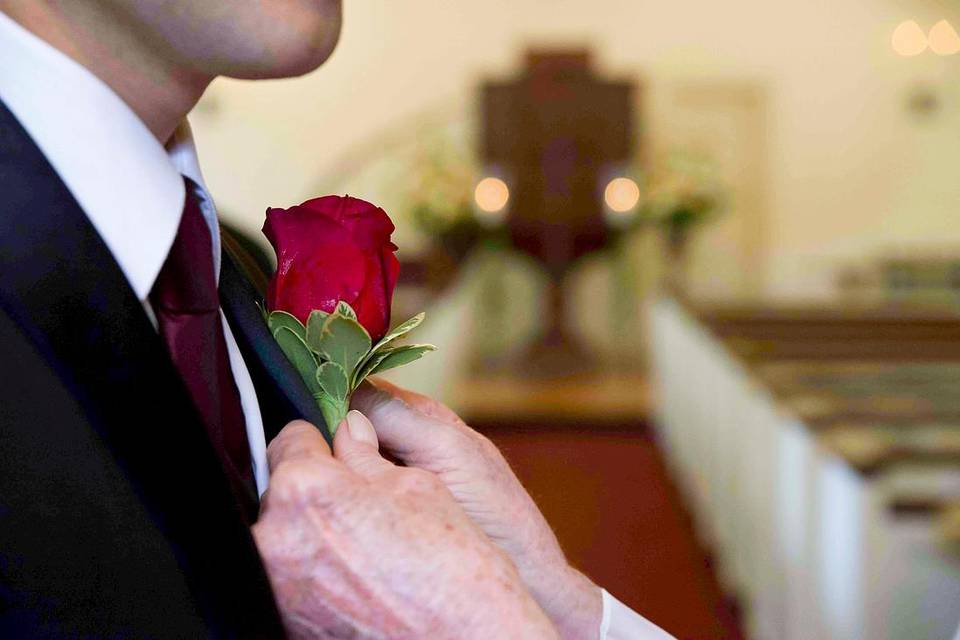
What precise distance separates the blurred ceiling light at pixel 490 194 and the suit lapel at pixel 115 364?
Result: 7.31m

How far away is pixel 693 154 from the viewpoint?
8.12 metres

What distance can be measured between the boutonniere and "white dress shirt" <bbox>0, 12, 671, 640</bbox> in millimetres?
125

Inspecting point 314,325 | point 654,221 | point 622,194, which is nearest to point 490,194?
point 622,194

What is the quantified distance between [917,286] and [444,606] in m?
9.65

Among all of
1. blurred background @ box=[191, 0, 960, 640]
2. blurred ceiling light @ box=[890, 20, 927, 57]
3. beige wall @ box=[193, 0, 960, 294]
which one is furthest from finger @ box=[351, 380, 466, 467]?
blurred ceiling light @ box=[890, 20, 927, 57]

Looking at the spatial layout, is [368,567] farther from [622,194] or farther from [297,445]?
[622,194]

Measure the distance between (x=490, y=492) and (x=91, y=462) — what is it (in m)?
0.30

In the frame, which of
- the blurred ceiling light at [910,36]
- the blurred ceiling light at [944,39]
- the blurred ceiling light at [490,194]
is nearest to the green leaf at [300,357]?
the blurred ceiling light at [490,194]

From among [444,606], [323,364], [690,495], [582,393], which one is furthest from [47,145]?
[582,393]

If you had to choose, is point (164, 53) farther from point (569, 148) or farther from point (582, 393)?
point (569, 148)

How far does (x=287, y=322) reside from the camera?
0.69 meters

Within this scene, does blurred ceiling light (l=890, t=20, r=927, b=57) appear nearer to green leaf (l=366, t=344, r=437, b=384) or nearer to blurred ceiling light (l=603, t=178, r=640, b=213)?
blurred ceiling light (l=603, t=178, r=640, b=213)

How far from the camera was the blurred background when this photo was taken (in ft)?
13.6

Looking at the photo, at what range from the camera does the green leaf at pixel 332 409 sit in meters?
0.69
